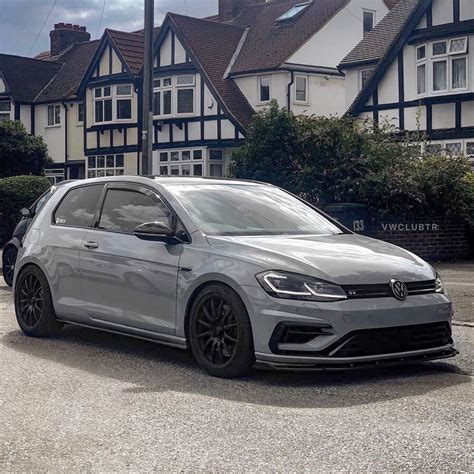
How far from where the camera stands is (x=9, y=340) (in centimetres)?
891

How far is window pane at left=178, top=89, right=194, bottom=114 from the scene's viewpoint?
123ft

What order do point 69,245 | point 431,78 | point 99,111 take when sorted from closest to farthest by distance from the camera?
1. point 69,245
2. point 431,78
3. point 99,111

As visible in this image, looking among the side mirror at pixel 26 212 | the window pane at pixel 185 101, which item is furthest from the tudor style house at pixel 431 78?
the side mirror at pixel 26 212

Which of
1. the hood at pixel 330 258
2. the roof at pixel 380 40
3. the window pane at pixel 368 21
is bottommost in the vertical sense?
the hood at pixel 330 258

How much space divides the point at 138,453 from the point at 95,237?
366cm

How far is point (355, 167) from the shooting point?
19.2m

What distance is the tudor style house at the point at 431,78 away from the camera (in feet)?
88.5

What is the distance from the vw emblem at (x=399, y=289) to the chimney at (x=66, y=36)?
48.1 m

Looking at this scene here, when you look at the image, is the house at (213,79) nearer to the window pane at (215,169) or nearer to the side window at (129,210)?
the window pane at (215,169)

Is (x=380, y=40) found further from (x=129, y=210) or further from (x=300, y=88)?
(x=129, y=210)

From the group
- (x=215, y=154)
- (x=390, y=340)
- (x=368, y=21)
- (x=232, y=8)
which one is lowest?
(x=390, y=340)

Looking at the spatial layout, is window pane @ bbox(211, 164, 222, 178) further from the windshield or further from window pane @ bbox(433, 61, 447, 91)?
the windshield

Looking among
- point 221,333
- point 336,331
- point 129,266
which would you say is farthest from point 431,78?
point 336,331

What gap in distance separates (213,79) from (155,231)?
1170 inches
